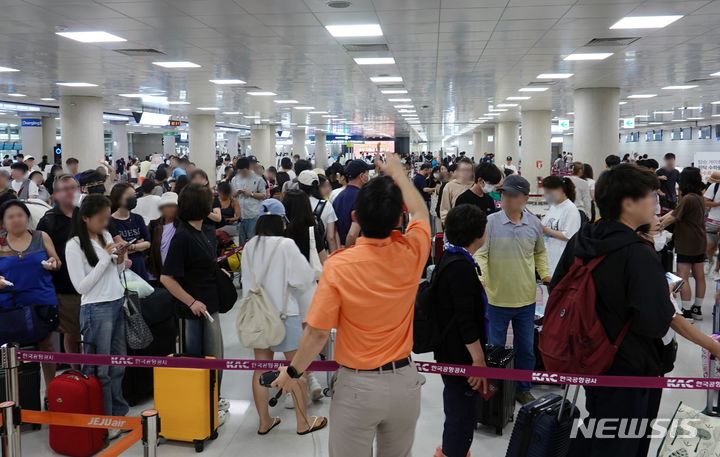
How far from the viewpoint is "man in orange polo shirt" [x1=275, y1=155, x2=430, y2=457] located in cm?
260

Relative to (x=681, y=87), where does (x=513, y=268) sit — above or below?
below

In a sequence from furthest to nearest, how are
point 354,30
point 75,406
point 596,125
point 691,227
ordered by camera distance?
point 596,125, point 354,30, point 691,227, point 75,406

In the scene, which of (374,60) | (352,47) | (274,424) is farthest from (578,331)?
(374,60)

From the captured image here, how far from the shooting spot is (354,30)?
8852 mm

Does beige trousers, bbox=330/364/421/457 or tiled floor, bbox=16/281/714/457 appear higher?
beige trousers, bbox=330/364/421/457

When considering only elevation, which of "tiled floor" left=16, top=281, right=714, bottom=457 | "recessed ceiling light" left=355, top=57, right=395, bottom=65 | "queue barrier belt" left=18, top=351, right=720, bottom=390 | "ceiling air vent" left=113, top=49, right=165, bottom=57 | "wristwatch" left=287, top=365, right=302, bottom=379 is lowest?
"tiled floor" left=16, top=281, right=714, bottom=457

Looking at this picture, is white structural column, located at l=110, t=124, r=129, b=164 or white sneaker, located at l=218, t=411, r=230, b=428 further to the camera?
white structural column, located at l=110, t=124, r=129, b=164

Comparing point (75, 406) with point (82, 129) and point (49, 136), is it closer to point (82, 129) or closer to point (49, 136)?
point (82, 129)

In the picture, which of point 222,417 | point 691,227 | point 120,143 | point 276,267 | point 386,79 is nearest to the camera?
point 276,267

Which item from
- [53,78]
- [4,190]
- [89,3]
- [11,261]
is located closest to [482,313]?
[11,261]

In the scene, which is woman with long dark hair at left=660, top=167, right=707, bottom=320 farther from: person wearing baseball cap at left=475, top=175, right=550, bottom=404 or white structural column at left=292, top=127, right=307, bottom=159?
white structural column at left=292, top=127, right=307, bottom=159

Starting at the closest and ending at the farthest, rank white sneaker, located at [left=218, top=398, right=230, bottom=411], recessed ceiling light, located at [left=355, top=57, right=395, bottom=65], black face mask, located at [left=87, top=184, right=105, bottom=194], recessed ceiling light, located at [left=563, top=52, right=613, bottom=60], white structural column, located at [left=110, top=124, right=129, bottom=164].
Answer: white sneaker, located at [left=218, top=398, right=230, bottom=411], black face mask, located at [left=87, top=184, right=105, bottom=194], recessed ceiling light, located at [left=563, top=52, right=613, bottom=60], recessed ceiling light, located at [left=355, top=57, right=395, bottom=65], white structural column, located at [left=110, top=124, right=129, bottom=164]

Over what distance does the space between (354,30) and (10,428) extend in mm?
6825

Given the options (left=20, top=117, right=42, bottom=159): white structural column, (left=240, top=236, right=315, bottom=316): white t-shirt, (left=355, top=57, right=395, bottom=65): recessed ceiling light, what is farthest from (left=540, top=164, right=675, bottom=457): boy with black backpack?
(left=20, top=117, right=42, bottom=159): white structural column
